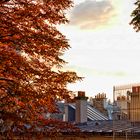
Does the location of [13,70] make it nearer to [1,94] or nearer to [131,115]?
[1,94]

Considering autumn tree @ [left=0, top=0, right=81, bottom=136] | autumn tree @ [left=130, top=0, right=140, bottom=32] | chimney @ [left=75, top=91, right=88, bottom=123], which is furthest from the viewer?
chimney @ [left=75, top=91, right=88, bottom=123]

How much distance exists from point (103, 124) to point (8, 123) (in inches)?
539

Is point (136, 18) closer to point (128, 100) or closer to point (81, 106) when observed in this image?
point (128, 100)

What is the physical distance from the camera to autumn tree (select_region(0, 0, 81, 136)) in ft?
58.0

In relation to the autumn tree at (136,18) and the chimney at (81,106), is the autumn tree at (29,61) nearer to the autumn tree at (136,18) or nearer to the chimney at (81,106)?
the autumn tree at (136,18)

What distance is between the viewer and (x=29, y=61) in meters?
18.6

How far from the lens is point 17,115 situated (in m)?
17.8

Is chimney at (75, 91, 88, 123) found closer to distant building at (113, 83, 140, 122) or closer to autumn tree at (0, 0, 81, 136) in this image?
distant building at (113, 83, 140, 122)

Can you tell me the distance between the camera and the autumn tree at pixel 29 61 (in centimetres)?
1769

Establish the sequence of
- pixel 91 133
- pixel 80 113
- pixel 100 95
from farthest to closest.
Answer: pixel 100 95, pixel 80 113, pixel 91 133

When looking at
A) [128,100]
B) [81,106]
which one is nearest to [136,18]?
[128,100]

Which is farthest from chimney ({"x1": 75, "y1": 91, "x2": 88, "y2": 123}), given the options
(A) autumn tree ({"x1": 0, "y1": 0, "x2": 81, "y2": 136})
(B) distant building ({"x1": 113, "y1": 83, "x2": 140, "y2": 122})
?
(A) autumn tree ({"x1": 0, "y1": 0, "x2": 81, "y2": 136})

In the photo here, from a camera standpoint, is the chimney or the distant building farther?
the chimney

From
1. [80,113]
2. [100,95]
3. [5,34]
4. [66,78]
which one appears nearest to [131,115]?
[66,78]
